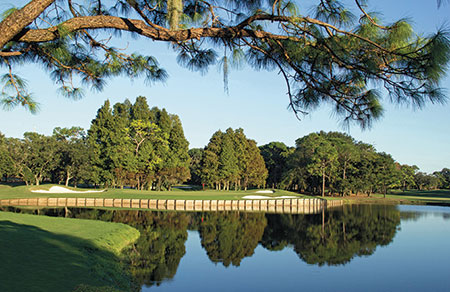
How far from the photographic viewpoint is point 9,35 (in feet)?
13.7

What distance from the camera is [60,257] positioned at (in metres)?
9.27

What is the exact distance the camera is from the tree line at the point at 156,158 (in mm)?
43438

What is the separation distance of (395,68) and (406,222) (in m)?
26.6

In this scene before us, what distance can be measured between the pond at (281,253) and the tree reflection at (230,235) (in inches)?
2.0

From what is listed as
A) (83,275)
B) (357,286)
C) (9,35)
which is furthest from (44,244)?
(357,286)

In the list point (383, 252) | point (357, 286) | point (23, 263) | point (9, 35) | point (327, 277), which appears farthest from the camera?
point (383, 252)

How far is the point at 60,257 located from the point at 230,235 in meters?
11.4

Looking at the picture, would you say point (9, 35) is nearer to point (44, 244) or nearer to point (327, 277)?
point (44, 244)

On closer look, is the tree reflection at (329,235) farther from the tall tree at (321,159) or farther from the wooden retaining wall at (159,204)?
the tall tree at (321,159)

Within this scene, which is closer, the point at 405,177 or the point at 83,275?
the point at 83,275

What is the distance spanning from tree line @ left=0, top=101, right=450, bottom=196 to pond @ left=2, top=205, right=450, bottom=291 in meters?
18.1

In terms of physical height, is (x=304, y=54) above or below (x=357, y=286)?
above

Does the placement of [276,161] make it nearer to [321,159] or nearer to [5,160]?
[321,159]

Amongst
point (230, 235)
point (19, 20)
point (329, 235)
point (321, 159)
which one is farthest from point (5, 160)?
point (19, 20)
